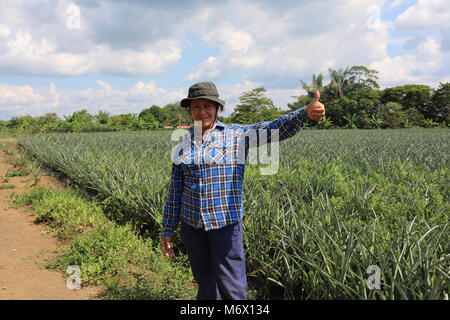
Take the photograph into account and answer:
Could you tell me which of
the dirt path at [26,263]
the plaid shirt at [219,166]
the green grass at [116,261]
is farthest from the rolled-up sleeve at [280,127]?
the dirt path at [26,263]

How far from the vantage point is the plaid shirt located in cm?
174

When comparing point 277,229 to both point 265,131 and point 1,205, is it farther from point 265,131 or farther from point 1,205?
point 1,205

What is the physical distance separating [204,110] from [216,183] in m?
0.37

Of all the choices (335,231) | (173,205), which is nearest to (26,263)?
(173,205)

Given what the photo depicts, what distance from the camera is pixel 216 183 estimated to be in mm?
1756

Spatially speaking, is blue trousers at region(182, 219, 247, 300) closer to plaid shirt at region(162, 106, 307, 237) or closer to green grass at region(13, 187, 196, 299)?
plaid shirt at region(162, 106, 307, 237)

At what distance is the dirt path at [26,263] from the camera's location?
2562 mm

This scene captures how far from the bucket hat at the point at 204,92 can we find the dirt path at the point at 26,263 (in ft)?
5.62

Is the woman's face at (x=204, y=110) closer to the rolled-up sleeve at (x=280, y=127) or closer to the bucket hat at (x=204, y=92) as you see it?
the bucket hat at (x=204, y=92)

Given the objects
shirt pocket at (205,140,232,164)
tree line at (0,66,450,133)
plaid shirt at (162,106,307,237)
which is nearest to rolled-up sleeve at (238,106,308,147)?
plaid shirt at (162,106,307,237)

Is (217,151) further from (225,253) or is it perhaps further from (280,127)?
(225,253)
